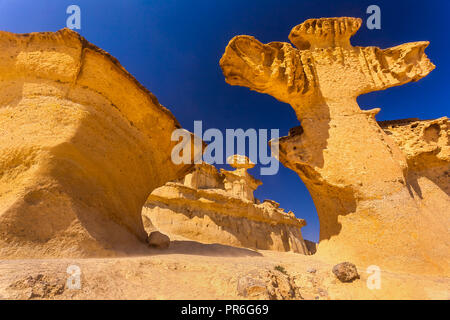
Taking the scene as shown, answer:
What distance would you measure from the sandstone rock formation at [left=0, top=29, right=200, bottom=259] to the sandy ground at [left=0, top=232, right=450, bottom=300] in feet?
2.52

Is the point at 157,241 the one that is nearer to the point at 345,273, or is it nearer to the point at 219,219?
the point at 345,273

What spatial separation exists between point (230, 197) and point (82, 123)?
11710mm

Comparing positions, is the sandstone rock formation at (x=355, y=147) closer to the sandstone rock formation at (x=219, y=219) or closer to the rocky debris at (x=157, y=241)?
the rocky debris at (x=157, y=241)

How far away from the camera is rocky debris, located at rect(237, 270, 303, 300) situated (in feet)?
7.31

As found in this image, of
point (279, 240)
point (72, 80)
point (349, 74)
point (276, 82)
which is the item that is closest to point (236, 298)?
point (72, 80)

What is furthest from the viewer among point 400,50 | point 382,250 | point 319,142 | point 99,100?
point 400,50

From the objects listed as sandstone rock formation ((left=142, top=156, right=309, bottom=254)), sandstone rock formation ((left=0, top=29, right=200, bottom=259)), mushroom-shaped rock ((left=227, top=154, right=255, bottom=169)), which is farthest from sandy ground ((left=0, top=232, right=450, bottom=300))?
mushroom-shaped rock ((left=227, top=154, right=255, bottom=169))

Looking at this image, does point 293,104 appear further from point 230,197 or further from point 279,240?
point 279,240

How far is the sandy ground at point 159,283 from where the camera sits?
5.96ft

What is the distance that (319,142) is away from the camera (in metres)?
6.01

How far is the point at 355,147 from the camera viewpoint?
221 inches

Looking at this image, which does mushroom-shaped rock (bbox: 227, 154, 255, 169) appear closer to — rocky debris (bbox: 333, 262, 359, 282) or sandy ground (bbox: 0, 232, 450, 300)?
sandy ground (bbox: 0, 232, 450, 300)

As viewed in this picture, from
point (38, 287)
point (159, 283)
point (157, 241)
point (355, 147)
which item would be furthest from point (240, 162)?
point (38, 287)

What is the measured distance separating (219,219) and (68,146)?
1127 centimetres
